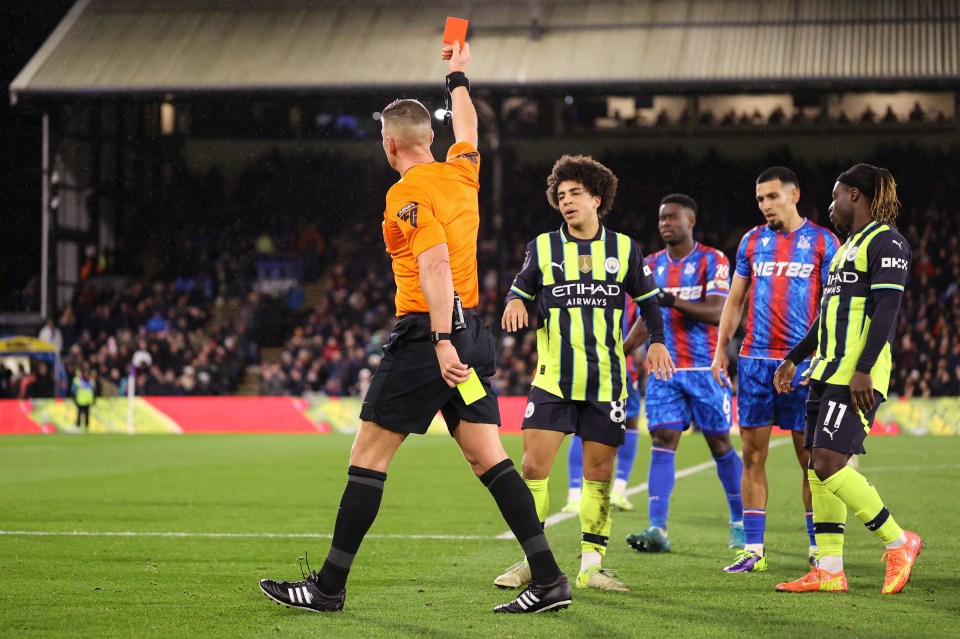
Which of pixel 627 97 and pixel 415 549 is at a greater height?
pixel 627 97

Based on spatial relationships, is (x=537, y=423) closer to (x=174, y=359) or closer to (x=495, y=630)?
(x=495, y=630)

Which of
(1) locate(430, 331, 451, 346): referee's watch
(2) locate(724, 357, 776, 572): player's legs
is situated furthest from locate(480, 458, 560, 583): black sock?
(2) locate(724, 357, 776, 572): player's legs

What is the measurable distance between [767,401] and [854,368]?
0.97m

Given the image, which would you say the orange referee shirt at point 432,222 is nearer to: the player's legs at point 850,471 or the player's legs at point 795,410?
the player's legs at point 850,471

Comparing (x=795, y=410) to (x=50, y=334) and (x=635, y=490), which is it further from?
(x=50, y=334)

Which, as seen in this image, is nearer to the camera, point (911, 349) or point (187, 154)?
point (911, 349)

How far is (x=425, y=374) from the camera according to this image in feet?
15.6

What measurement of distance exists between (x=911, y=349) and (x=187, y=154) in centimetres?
1856

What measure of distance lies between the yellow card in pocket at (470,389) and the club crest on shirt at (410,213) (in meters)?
0.60

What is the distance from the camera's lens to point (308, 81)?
85.2 feet

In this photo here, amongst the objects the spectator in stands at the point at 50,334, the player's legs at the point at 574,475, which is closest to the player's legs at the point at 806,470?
the player's legs at the point at 574,475

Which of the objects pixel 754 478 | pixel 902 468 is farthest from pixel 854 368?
pixel 902 468

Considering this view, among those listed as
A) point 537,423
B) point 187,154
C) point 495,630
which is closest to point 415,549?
point 537,423

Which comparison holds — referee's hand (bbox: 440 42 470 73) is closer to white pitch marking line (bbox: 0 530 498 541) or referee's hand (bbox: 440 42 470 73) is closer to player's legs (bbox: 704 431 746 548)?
player's legs (bbox: 704 431 746 548)
